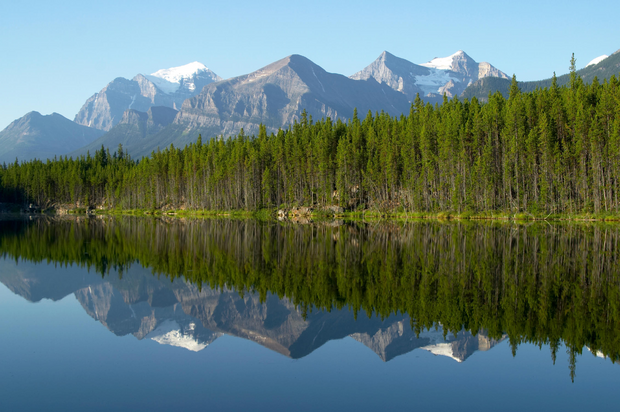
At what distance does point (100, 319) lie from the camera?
1396 cm

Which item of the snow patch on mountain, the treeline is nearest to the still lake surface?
the snow patch on mountain

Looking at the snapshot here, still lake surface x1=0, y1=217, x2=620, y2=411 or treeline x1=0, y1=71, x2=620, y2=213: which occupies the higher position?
treeline x1=0, y1=71, x2=620, y2=213

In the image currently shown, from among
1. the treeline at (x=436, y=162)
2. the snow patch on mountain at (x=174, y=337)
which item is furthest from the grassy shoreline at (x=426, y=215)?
the snow patch on mountain at (x=174, y=337)

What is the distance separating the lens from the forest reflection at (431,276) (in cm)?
1191

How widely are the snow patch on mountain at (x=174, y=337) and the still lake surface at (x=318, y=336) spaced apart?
0.19 feet

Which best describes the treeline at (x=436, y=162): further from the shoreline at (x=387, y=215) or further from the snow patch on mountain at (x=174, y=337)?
the snow patch on mountain at (x=174, y=337)

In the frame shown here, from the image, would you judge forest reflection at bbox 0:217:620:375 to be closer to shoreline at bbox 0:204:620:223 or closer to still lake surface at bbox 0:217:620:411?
still lake surface at bbox 0:217:620:411

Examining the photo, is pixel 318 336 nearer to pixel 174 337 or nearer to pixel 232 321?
pixel 232 321

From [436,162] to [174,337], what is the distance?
2934 inches

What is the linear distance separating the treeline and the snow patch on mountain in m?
64.2

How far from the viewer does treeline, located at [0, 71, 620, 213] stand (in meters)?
63.7

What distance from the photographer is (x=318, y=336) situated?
11.8m

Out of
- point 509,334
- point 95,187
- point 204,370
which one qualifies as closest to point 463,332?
point 509,334

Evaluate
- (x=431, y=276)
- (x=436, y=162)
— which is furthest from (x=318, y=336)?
(x=436, y=162)
